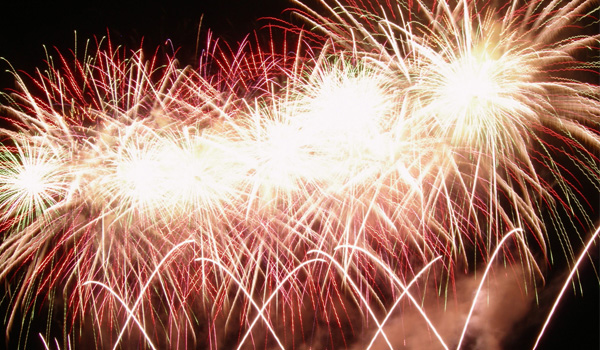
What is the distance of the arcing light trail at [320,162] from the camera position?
534 cm

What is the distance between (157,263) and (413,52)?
486 centimetres

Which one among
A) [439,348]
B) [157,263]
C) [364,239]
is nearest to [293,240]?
[364,239]

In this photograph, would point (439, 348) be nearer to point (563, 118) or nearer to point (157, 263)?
point (563, 118)

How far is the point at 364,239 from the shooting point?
5945 millimetres

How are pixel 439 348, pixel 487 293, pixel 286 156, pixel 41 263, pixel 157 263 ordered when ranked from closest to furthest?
pixel 286 156 < pixel 157 263 < pixel 41 263 < pixel 487 293 < pixel 439 348

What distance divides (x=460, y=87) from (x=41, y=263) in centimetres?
693

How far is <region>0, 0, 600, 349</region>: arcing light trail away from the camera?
5340 mm

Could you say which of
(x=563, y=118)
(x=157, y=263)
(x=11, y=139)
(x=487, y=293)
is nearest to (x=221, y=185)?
(x=157, y=263)

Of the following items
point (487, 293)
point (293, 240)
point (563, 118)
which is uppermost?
point (563, 118)

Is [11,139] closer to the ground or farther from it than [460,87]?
closer to the ground

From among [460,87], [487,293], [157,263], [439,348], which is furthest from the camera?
[439,348]

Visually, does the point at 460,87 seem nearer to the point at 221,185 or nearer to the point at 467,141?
the point at 467,141

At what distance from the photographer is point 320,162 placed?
573 centimetres

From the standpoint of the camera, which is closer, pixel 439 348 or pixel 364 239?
pixel 364 239
